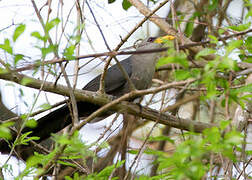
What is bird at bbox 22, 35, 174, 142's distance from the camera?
3.78 meters

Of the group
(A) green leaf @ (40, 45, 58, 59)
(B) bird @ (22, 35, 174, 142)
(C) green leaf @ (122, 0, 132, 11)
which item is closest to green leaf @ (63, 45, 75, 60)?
(A) green leaf @ (40, 45, 58, 59)

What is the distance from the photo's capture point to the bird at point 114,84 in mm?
3781

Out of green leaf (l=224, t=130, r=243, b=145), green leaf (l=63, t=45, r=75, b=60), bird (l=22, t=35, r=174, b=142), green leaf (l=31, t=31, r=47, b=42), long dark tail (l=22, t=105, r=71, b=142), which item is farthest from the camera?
bird (l=22, t=35, r=174, b=142)

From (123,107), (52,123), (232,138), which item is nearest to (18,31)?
(232,138)

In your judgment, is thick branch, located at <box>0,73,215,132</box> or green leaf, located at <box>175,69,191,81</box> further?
thick branch, located at <box>0,73,215,132</box>

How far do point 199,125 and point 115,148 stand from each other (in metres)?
0.77

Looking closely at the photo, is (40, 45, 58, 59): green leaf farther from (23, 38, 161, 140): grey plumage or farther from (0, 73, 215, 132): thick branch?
(23, 38, 161, 140): grey plumage

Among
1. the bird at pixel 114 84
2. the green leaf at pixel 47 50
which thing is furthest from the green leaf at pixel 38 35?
the bird at pixel 114 84

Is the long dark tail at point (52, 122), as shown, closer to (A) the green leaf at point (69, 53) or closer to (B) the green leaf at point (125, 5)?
(B) the green leaf at point (125, 5)

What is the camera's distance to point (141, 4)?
4.36 m

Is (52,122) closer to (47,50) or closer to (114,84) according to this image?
(114,84)

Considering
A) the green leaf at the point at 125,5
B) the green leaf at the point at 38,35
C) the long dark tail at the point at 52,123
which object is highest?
the green leaf at the point at 125,5

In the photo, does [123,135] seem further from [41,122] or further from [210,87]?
[41,122]

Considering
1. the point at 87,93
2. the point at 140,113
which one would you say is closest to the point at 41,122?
the point at 87,93
